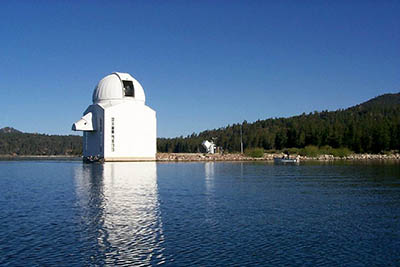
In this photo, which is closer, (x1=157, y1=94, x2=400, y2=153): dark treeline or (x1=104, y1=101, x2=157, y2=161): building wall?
(x1=104, y1=101, x2=157, y2=161): building wall

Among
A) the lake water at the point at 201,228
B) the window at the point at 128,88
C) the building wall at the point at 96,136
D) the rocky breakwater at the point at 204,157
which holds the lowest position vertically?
the lake water at the point at 201,228

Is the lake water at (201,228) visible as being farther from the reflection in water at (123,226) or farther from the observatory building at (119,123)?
the observatory building at (119,123)

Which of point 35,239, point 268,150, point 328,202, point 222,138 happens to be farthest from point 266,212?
point 222,138

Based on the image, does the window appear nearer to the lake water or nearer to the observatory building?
the observatory building

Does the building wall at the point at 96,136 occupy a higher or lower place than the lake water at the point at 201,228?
higher

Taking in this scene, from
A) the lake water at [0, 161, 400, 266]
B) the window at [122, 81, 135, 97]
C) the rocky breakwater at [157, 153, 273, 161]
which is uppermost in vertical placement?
the window at [122, 81, 135, 97]

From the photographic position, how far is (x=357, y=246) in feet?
38.3

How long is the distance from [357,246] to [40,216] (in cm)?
1145

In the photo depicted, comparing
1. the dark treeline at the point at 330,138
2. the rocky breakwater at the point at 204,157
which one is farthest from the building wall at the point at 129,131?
the dark treeline at the point at 330,138

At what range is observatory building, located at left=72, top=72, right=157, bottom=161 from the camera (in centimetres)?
6825

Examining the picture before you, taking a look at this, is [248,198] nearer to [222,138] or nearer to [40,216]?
[40,216]

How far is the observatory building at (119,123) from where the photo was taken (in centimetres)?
6825

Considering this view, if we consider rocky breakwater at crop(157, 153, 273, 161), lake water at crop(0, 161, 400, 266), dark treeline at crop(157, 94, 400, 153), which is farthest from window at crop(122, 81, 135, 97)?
lake water at crop(0, 161, 400, 266)

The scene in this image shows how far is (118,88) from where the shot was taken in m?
70.6
